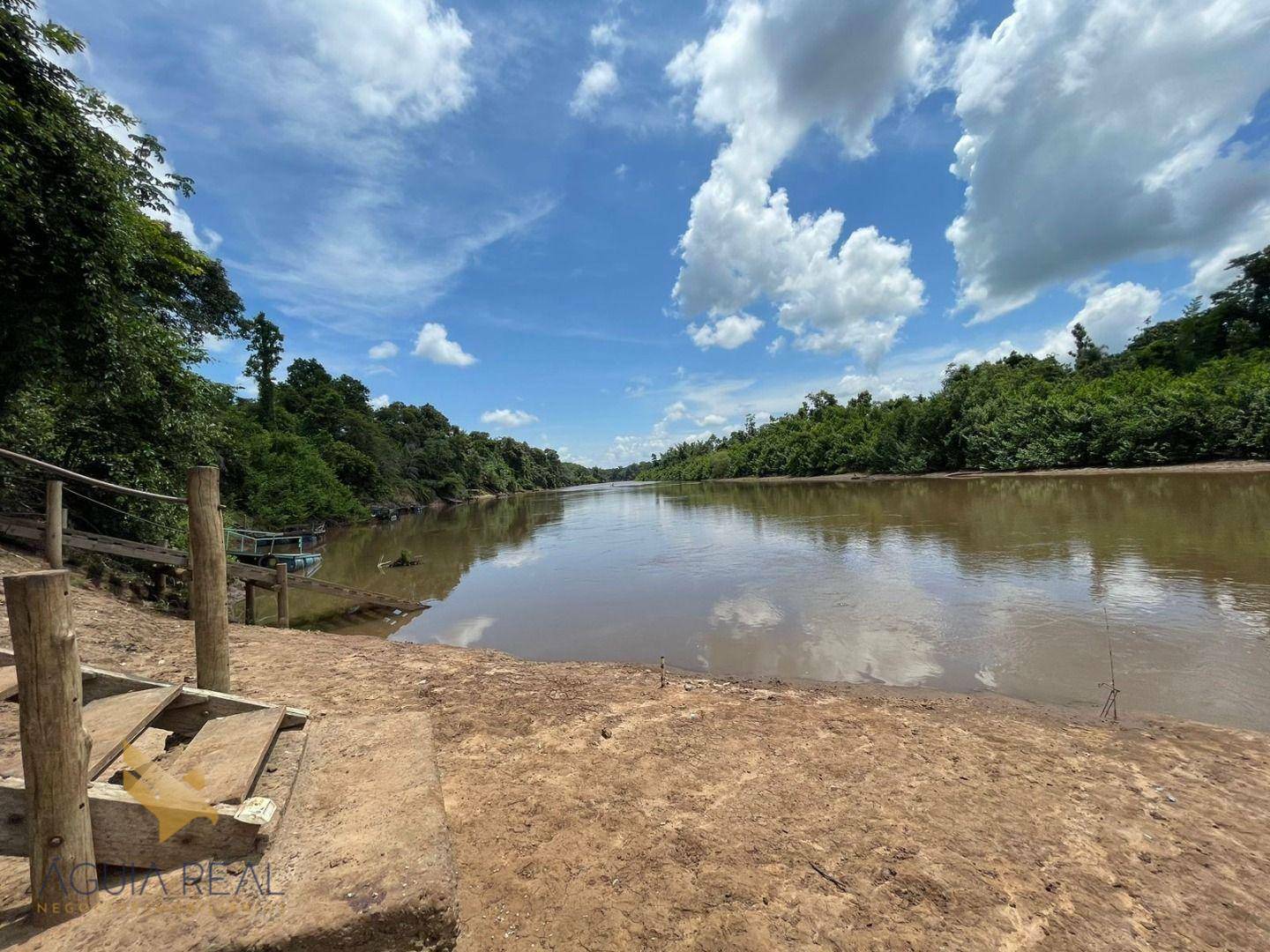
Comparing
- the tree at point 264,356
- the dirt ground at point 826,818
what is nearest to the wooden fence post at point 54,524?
the dirt ground at point 826,818

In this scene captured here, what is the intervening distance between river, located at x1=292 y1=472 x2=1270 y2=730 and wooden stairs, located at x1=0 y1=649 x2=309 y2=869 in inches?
216

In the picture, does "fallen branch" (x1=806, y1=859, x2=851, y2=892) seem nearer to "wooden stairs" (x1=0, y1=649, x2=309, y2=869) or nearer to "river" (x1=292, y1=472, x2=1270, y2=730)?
"wooden stairs" (x1=0, y1=649, x2=309, y2=869)

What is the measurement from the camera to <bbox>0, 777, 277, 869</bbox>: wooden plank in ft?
6.48

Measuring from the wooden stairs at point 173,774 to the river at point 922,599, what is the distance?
18.0 feet

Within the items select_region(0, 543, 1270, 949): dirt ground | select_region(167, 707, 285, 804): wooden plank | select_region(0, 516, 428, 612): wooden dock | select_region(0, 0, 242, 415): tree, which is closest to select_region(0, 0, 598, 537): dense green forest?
select_region(0, 0, 242, 415): tree

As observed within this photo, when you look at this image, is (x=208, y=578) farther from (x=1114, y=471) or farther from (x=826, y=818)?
(x=1114, y=471)

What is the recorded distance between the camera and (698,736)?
14.8 feet

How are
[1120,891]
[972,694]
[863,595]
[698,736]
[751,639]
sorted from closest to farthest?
[1120,891], [698,736], [972,694], [751,639], [863,595]

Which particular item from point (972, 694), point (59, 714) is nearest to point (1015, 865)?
point (972, 694)

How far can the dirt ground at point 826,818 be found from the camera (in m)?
2.54

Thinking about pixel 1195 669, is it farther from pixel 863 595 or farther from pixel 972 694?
pixel 863 595

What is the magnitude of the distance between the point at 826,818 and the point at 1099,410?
45960 millimetres

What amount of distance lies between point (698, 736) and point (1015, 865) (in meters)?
2.28

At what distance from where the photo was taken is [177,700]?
3146mm
